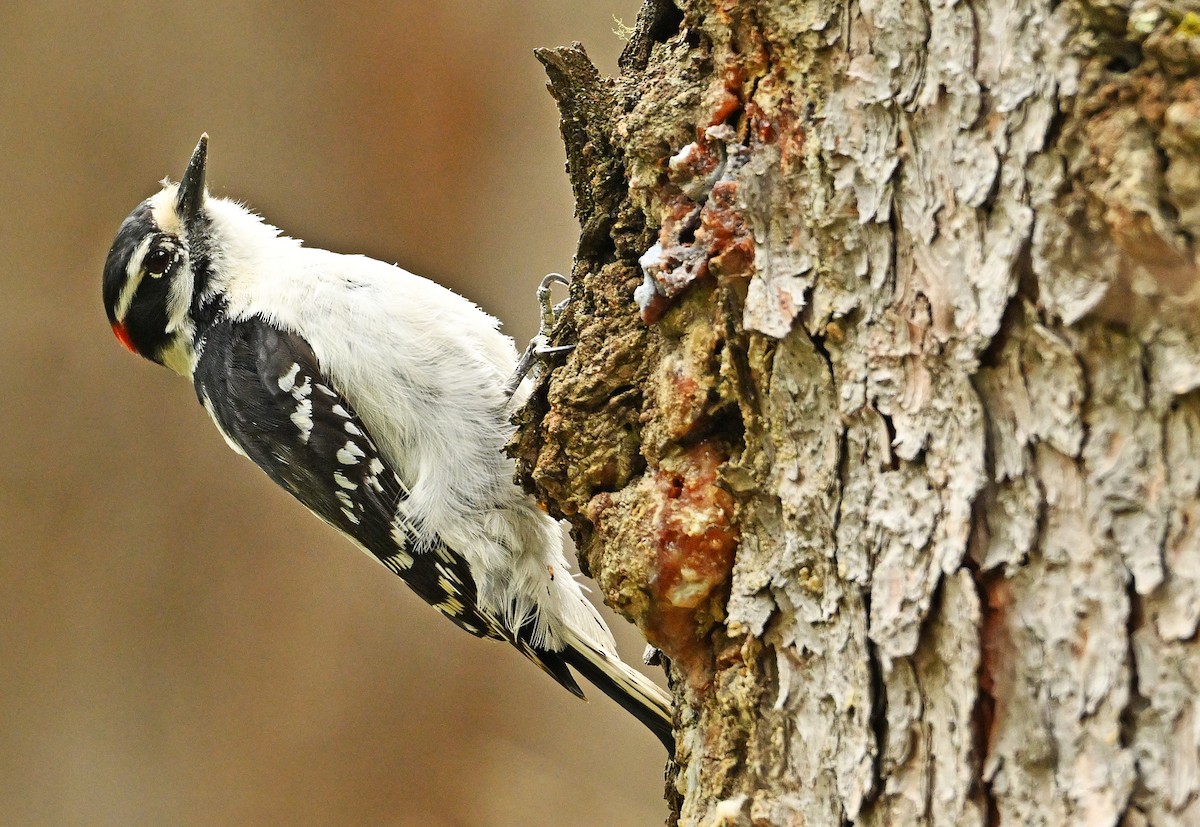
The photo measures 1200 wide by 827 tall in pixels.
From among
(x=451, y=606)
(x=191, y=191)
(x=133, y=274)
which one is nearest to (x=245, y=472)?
(x=133, y=274)

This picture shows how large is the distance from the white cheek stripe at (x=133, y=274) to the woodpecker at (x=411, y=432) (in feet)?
1.07

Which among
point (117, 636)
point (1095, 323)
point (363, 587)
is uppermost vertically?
point (1095, 323)

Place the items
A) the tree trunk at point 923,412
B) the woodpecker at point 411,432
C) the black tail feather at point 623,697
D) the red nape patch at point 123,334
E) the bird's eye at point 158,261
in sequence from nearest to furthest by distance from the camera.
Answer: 1. the tree trunk at point 923,412
2. the black tail feather at point 623,697
3. the woodpecker at point 411,432
4. the bird's eye at point 158,261
5. the red nape patch at point 123,334

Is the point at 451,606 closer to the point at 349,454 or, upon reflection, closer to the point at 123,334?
the point at 349,454

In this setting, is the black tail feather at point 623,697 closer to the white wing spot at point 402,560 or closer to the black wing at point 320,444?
the black wing at point 320,444

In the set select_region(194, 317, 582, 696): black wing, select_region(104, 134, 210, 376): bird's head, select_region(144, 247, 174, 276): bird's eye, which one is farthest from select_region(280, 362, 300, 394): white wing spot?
select_region(144, 247, 174, 276): bird's eye

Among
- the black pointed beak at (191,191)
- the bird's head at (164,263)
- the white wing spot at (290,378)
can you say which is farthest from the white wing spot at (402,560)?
the black pointed beak at (191,191)

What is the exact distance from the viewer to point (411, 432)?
3.09m

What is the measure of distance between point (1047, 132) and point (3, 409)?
17.5ft

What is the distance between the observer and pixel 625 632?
5.04 meters

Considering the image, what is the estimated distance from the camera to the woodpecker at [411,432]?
304 centimetres

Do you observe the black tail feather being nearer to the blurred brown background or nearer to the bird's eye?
the bird's eye

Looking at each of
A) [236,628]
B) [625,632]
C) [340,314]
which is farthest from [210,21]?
[625,632]

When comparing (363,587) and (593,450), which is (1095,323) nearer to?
(593,450)
